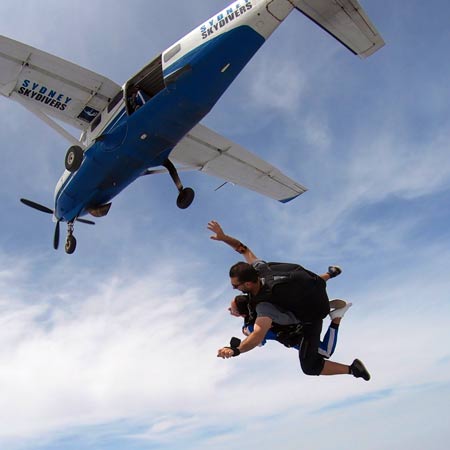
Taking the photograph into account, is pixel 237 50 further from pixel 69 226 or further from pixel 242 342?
pixel 69 226

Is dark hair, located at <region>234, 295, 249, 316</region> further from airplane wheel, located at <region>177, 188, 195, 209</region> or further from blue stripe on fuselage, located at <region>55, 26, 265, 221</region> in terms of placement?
airplane wheel, located at <region>177, 188, 195, 209</region>

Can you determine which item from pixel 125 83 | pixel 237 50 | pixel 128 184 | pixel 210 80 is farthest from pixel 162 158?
pixel 237 50

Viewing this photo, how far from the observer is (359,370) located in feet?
14.0

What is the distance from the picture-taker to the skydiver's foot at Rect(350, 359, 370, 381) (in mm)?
4207

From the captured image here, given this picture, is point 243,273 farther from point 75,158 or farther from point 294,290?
point 75,158

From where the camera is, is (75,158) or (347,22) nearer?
(347,22)

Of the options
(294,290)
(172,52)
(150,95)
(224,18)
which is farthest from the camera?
(150,95)

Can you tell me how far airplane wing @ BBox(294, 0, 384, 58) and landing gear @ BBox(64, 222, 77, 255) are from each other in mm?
8515

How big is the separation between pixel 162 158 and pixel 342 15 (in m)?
4.98

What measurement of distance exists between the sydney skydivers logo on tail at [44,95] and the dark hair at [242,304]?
834cm

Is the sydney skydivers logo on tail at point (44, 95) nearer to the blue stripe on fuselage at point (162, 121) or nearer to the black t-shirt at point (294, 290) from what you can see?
the blue stripe on fuselage at point (162, 121)

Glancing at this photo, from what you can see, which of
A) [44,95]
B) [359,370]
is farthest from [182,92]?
[359,370]

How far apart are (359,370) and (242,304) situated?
5.15 feet

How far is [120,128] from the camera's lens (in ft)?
29.4
